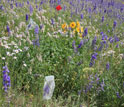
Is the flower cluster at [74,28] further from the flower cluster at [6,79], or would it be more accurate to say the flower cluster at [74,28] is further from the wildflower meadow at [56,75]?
the flower cluster at [6,79]

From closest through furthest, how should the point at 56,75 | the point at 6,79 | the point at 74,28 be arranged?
the point at 6,79 < the point at 56,75 < the point at 74,28

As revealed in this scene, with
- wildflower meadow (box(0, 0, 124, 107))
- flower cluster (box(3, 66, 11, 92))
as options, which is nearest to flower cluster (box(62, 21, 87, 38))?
wildflower meadow (box(0, 0, 124, 107))

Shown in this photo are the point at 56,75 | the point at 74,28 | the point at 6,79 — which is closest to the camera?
the point at 6,79

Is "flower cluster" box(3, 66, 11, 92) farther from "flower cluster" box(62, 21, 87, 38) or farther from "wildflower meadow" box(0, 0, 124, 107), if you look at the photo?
"flower cluster" box(62, 21, 87, 38)

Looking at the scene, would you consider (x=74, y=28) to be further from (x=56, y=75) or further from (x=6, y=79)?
(x=6, y=79)

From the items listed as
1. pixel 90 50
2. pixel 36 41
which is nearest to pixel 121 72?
pixel 90 50

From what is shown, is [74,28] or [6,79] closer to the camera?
[6,79]

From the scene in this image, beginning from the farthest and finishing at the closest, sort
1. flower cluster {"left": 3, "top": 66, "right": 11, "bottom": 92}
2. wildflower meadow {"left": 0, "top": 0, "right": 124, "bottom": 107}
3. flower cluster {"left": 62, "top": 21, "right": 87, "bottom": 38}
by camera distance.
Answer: flower cluster {"left": 62, "top": 21, "right": 87, "bottom": 38}, wildflower meadow {"left": 0, "top": 0, "right": 124, "bottom": 107}, flower cluster {"left": 3, "top": 66, "right": 11, "bottom": 92}

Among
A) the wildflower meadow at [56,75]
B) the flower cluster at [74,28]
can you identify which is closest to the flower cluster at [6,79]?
the wildflower meadow at [56,75]

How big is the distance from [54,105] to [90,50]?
1.33 metres

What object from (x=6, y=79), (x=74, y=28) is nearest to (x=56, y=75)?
(x=6, y=79)

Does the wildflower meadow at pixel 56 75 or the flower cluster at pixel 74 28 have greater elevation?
the flower cluster at pixel 74 28

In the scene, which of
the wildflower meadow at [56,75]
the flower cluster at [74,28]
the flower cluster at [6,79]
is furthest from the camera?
the flower cluster at [74,28]

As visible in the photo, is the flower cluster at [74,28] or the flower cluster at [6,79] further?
the flower cluster at [74,28]
